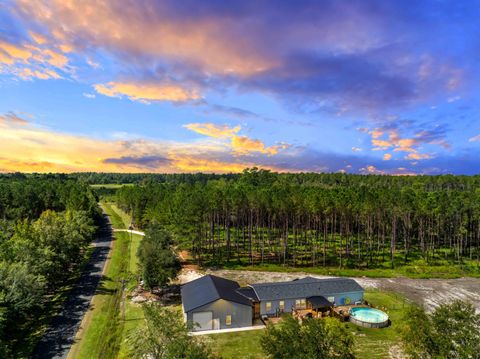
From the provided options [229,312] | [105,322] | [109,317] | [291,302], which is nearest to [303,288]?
[291,302]

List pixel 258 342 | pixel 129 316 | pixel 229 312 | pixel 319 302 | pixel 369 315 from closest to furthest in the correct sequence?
pixel 258 342 → pixel 229 312 → pixel 129 316 → pixel 369 315 → pixel 319 302

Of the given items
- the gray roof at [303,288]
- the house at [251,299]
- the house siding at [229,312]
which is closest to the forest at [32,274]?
the house at [251,299]

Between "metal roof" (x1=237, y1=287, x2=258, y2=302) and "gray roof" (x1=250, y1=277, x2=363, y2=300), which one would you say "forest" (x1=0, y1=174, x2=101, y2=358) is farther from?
"gray roof" (x1=250, y1=277, x2=363, y2=300)

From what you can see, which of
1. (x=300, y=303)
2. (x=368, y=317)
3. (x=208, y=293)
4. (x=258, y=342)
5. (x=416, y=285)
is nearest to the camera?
(x=258, y=342)

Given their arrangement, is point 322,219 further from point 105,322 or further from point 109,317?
point 105,322

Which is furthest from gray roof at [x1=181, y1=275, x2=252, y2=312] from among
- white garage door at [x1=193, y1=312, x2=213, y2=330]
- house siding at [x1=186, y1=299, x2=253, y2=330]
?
white garage door at [x1=193, y1=312, x2=213, y2=330]

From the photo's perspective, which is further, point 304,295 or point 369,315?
point 304,295
